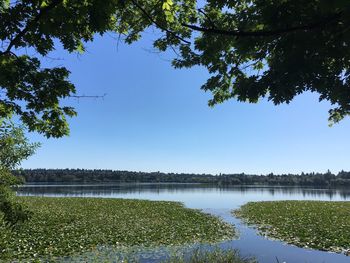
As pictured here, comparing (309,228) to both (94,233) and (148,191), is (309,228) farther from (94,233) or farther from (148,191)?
(148,191)

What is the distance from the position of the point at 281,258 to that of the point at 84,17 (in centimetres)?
1477

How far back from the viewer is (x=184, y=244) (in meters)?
19.3

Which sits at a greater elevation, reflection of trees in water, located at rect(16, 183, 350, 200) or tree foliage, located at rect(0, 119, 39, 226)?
tree foliage, located at rect(0, 119, 39, 226)

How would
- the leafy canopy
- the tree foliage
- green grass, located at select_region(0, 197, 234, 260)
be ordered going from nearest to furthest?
the leafy canopy
the tree foliage
green grass, located at select_region(0, 197, 234, 260)

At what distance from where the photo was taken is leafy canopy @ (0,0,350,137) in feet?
17.5

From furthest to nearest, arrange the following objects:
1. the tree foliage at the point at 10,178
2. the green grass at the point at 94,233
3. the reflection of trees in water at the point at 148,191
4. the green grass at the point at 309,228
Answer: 1. the reflection of trees in water at the point at 148,191
2. the green grass at the point at 309,228
3. the green grass at the point at 94,233
4. the tree foliage at the point at 10,178

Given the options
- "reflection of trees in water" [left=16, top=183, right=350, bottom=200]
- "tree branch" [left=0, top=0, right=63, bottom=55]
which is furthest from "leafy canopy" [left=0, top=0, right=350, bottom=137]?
"reflection of trees in water" [left=16, top=183, right=350, bottom=200]

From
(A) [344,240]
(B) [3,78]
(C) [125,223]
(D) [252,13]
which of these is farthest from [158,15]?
(C) [125,223]

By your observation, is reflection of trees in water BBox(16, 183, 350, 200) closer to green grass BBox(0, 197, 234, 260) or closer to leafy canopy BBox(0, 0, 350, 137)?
green grass BBox(0, 197, 234, 260)

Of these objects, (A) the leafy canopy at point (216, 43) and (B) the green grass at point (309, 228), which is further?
(B) the green grass at point (309, 228)

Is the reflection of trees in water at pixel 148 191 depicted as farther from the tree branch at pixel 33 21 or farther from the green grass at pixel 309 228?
the tree branch at pixel 33 21

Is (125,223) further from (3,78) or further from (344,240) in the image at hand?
(3,78)

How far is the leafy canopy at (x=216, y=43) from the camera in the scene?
5.32m

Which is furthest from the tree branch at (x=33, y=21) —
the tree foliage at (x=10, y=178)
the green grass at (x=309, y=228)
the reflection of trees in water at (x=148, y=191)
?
the reflection of trees in water at (x=148, y=191)
